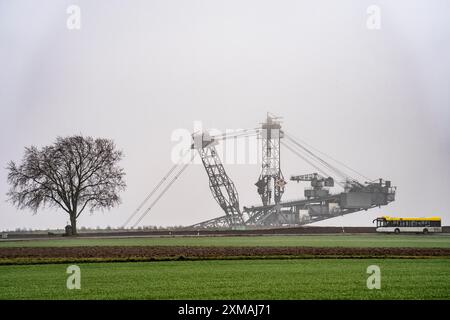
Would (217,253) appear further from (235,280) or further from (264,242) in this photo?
(264,242)

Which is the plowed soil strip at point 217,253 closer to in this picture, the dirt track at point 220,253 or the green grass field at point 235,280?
the dirt track at point 220,253

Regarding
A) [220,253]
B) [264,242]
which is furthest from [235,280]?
[264,242]

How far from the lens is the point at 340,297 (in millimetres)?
22656

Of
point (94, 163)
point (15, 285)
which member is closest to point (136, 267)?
point (15, 285)

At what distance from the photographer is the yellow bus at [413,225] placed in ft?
297

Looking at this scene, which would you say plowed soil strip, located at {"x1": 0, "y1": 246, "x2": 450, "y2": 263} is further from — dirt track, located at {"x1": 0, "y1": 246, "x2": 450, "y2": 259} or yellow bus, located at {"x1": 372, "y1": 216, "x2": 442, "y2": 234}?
yellow bus, located at {"x1": 372, "y1": 216, "x2": 442, "y2": 234}

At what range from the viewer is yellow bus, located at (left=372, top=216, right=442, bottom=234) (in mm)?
90438

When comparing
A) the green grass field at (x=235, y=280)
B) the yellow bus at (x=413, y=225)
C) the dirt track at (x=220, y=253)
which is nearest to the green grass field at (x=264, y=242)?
the dirt track at (x=220, y=253)

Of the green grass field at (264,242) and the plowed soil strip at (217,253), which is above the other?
the plowed soil strip at (217,253)

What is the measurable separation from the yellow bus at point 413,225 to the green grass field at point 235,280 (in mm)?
53999

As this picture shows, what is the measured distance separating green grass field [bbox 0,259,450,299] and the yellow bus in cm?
5400

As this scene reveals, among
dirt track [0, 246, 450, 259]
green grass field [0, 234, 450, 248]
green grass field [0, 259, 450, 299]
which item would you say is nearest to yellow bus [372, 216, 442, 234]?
green grass field [0, 234, 450, 248]
